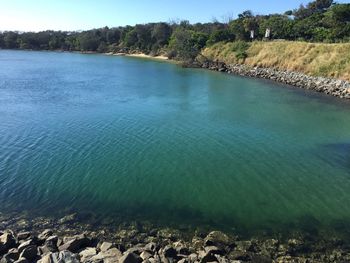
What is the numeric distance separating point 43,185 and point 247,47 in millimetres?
61184

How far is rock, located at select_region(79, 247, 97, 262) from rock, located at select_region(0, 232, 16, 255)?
107 inches

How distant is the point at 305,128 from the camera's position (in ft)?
97.6

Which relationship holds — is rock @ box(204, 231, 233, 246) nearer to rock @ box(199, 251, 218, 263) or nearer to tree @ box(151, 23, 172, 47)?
rock @ box(199, 251, 218, 263)

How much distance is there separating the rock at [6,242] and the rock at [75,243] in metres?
1.85

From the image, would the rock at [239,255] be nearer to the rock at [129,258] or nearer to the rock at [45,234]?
the rock at [129,258]

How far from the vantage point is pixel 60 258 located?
449 inches

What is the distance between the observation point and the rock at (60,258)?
37.1 ft

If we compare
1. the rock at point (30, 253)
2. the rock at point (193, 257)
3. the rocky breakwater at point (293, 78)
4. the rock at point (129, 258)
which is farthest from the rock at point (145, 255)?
the rocky breakwater at point (293, 78)

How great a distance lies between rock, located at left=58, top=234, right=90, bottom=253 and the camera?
12.5m

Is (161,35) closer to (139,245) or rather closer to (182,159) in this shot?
(182,159)

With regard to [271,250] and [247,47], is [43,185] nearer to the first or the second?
[271,250]

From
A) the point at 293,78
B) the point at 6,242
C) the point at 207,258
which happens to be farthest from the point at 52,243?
the point at 293,78

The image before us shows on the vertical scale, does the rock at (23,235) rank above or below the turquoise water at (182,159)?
below

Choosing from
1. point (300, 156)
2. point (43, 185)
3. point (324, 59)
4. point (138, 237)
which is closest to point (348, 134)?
point (300, 156)
